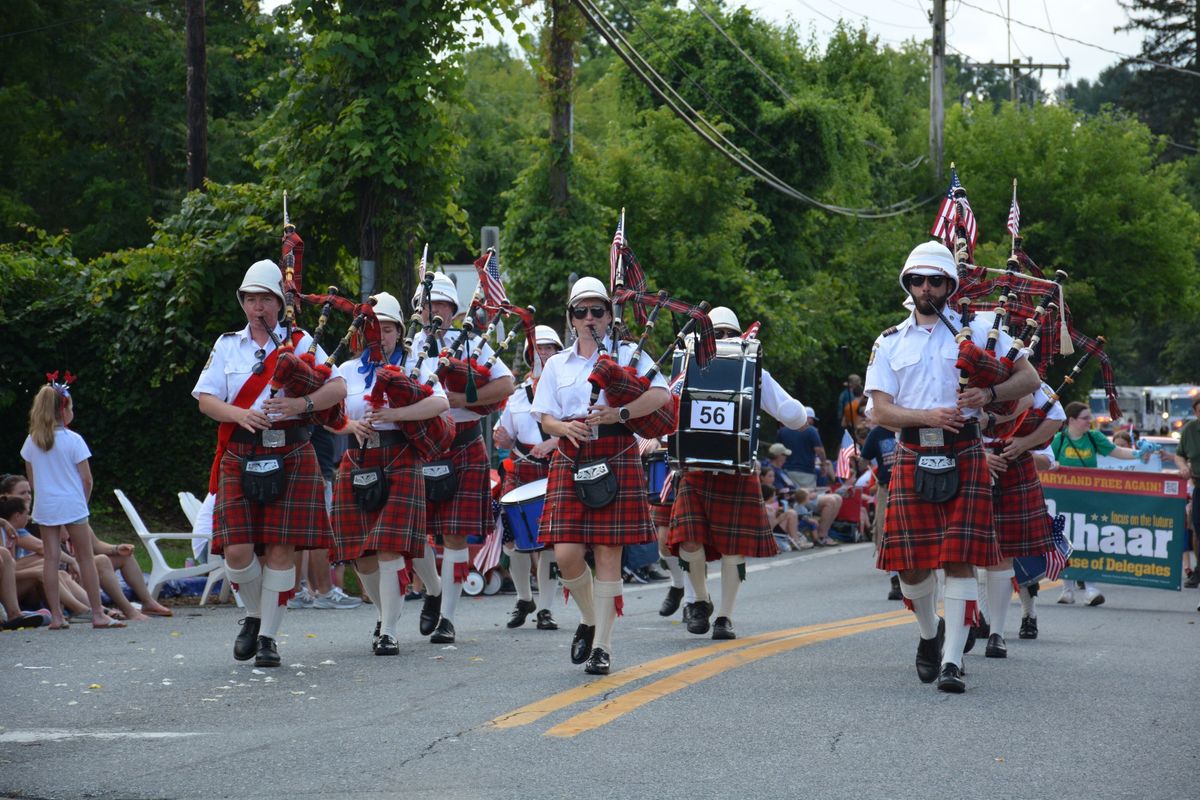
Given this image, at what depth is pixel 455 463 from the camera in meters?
9.72

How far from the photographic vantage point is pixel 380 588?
8984mm

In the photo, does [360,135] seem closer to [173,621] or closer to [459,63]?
[459,63]

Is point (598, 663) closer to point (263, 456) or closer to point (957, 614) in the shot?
point (957, 614)

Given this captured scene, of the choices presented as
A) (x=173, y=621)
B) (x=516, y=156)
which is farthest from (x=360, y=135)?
(x=516, y=156)

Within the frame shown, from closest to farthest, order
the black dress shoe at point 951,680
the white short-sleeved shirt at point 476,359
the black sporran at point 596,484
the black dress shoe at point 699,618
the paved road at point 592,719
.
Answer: the paved road at point 592,719
the black dress shoe at point 951,680
the black sporran at point 596,484
the black dress shoe at point 699,618
the white short-sleeved shirt at point 476,359

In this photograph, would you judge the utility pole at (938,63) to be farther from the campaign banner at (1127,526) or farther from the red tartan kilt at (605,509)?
the red tartan kilt at (605,509)

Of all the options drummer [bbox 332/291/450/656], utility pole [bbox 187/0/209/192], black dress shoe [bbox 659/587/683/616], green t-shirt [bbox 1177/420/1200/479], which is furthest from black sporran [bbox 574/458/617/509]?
utility pole [bbox 187/0/209/192]

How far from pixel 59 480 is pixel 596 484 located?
4.50 m

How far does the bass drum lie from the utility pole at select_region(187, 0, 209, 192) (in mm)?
9973

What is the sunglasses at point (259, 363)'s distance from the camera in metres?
8.13

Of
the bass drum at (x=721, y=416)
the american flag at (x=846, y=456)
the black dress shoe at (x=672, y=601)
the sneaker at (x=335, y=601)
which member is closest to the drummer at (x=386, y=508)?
the bass drum at (x=721, y=416)

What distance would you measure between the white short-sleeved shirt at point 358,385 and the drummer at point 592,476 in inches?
44.7

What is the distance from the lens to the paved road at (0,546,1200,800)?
17.7 feet

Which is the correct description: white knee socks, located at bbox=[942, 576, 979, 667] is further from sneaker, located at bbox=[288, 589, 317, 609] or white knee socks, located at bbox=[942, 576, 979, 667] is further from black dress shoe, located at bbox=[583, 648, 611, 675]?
sneaker, located at bbox=[288, 589, 317, 609]
